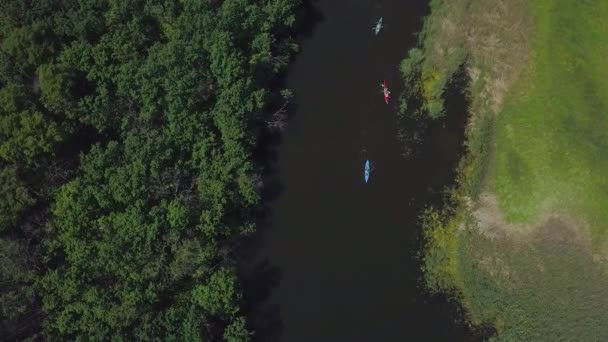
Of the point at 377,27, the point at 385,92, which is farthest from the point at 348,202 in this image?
the point at 377,27

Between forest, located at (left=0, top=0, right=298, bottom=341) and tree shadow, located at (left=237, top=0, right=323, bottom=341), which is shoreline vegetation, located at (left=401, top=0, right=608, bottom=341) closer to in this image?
tree shadow, located at (left=237, top=0, right=323, bottom=341)

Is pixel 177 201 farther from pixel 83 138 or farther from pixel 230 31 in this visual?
pixel 230 31

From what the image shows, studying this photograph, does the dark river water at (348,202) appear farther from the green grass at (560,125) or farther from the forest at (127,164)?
the green grass at (560,125)

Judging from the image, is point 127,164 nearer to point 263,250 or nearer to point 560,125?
point 263,250

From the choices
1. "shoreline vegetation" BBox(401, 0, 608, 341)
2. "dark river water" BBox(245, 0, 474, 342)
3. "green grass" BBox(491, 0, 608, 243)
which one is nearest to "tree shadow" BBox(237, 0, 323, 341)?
"dark river water" BBox(245, 0, 474, 342)

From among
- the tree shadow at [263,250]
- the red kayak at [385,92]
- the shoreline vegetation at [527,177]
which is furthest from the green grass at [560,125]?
the tree shadow at [263,250]

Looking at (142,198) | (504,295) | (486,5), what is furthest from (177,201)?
(486,5)
